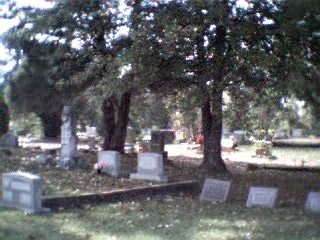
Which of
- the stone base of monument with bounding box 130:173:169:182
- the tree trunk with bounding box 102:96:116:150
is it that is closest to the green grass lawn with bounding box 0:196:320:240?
the stone base of monument with bounding box 130:173:169:182

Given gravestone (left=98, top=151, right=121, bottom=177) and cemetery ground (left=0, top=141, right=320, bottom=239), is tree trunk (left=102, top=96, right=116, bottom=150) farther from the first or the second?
gravestone (left=98, top=151, right=121, bottom=177)

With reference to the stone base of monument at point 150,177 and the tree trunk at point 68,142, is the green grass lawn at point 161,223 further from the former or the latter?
the tree trunk at point 68,142

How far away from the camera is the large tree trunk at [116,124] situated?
29.7m

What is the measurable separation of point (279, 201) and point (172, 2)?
6.59 m

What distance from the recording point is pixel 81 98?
2177cm

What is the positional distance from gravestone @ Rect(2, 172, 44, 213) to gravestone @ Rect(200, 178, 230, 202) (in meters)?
4.98

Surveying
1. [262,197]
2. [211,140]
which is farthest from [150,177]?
[211,140]

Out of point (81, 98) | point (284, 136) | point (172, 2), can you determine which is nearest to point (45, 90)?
point (81, 98)

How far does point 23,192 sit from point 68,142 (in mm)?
8663

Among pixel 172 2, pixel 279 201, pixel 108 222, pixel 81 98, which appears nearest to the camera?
pixel 108 222

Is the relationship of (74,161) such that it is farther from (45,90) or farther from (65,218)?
(65,218)

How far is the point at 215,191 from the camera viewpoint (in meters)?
15.8

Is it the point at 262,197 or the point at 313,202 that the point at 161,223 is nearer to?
the point at 262,197

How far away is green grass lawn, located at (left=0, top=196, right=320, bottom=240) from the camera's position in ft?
33.2
